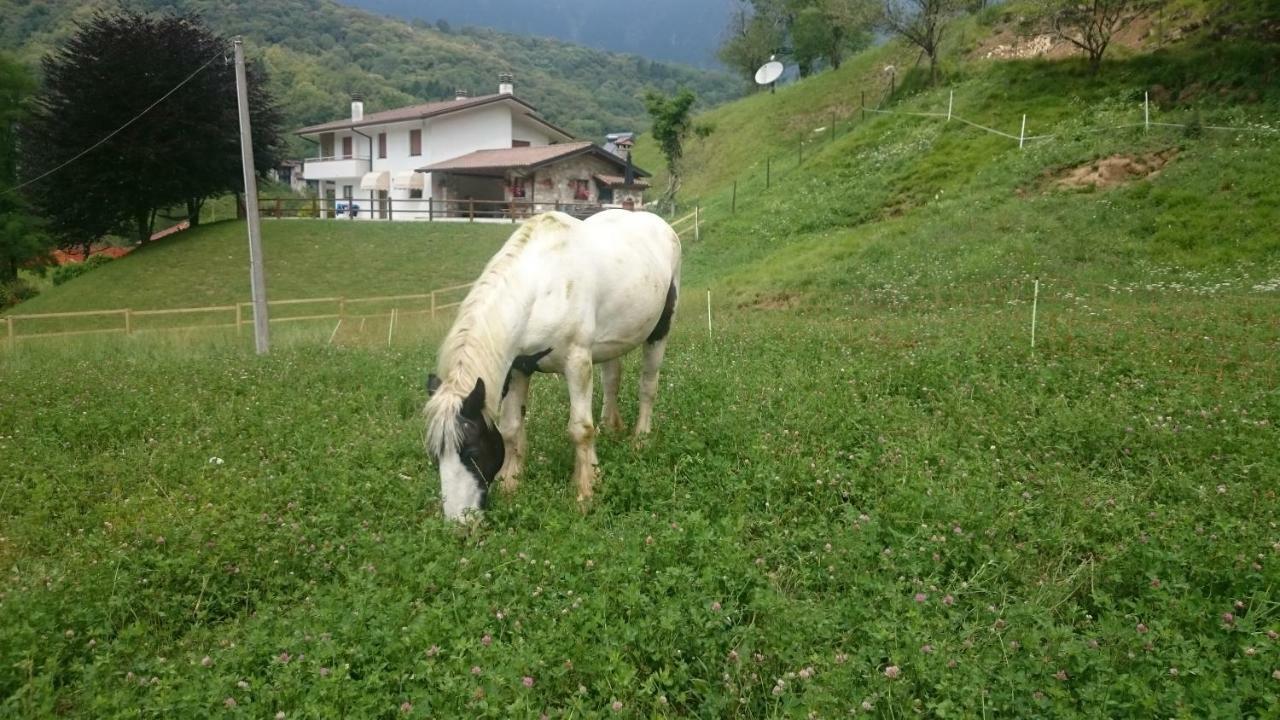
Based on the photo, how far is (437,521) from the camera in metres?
5.38

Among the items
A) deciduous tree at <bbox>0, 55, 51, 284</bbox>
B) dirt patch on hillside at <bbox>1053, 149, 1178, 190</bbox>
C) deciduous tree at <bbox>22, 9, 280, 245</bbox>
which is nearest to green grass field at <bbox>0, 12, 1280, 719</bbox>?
dirt patch on hillside at <bbox>1053, 149, 1178, 190</bbox>

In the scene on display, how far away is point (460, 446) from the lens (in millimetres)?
5297

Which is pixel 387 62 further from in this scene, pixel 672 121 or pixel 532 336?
pixel 532 336

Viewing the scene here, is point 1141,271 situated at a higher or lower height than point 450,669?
higher

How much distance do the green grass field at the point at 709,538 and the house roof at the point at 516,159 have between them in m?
31.1

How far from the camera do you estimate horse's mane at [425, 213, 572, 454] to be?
5.32m

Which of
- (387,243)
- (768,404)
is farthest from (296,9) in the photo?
(768,404)

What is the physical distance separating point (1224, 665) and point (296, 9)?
168 metres

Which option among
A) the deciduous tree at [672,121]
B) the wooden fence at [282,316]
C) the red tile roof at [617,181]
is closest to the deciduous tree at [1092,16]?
the deciduous tree at [672,121]

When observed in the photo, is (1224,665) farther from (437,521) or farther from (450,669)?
(437,521)

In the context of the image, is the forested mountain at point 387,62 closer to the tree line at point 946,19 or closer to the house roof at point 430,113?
the house roof at point 430,113

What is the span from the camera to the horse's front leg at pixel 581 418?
6297mm

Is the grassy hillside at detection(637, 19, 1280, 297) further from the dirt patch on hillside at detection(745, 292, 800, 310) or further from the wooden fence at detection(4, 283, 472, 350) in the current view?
the wooden fence at detection(4, 283, 472, 350)

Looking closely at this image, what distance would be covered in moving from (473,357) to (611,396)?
2586 millimetres
